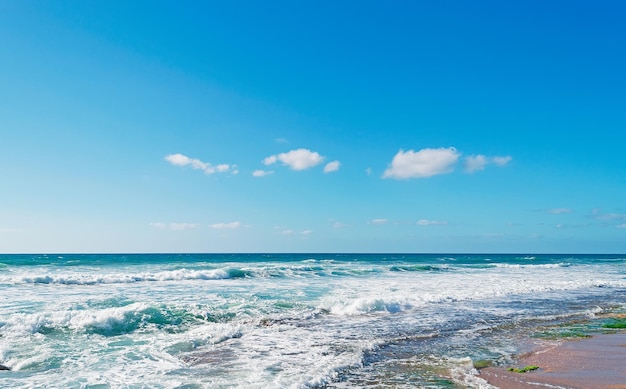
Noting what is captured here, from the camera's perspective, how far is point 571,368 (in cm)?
809

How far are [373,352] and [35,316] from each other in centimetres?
957

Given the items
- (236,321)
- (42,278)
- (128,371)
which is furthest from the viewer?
(42,278)

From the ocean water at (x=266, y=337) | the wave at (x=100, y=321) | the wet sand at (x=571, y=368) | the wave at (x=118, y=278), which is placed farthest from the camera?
the wave at (x=118, y=278)

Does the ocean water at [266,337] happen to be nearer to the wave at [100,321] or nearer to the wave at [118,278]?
the wave at [100,321]

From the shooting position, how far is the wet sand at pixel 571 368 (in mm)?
7156

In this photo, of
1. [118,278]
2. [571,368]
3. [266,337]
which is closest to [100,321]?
[266,337]

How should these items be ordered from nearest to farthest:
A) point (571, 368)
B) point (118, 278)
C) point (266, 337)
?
point (571, 368) < point (266, 337) < point (118, 278)

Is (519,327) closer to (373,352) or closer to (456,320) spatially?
(456,320)

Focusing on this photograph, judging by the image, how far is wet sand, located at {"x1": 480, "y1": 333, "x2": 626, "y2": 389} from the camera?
716 centimetres

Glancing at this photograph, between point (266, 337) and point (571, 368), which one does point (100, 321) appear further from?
point (571, 368)

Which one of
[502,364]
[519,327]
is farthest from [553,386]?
[519,327]

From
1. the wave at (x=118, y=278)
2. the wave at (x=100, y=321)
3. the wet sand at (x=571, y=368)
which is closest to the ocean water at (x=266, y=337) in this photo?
the wave at (x=100, y=321)

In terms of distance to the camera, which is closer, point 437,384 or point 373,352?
point 437,384

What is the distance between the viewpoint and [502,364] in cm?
833
